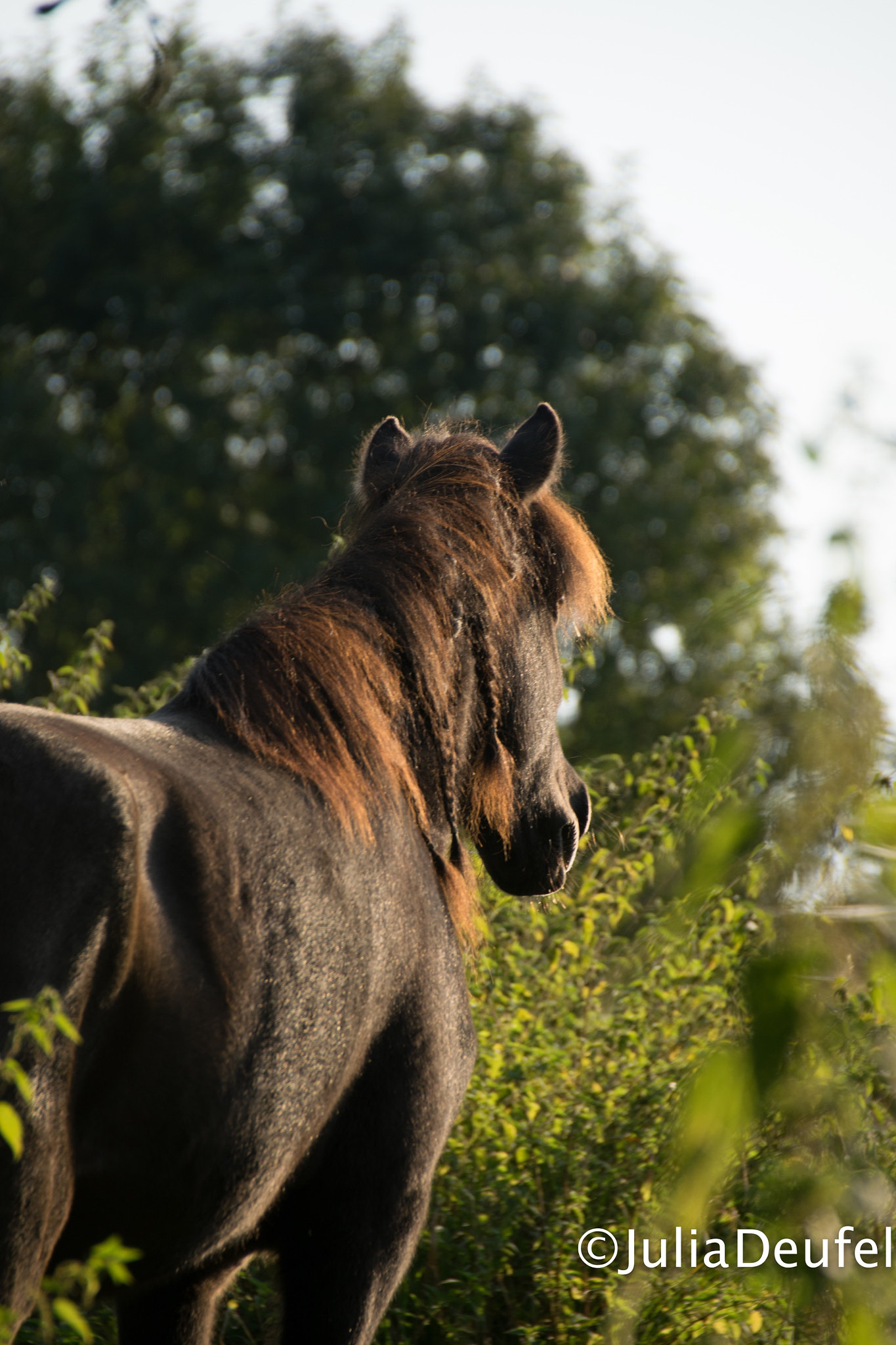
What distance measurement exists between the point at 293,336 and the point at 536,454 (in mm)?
17214

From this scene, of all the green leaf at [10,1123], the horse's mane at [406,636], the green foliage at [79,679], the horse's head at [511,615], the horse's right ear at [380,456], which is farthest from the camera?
the green foliage at [79,679]

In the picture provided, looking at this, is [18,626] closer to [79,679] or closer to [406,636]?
[79,679]

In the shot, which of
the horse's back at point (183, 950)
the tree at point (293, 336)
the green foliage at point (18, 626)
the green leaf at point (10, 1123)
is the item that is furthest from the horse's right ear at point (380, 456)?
the tree at point (293, 336)

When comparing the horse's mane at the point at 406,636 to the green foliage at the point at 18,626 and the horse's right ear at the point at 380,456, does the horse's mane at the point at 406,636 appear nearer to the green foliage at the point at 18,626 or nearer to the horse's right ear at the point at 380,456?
the horse's right ear at the point at 380,456

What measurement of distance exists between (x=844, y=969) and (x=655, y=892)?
13.5 ft

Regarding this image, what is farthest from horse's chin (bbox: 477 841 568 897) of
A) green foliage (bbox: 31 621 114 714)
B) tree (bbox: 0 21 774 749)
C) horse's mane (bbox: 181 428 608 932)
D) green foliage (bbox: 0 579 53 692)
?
tree (bbox: 0 21 774 749)

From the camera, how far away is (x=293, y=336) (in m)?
19.5

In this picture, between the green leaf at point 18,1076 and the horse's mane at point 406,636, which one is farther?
the horse's mane at point 406,636

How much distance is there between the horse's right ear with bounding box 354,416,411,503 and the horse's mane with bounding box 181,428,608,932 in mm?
48

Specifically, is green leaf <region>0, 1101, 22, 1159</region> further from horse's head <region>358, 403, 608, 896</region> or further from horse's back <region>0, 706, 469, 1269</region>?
horse's head <region>358, 403, 608, 896</region>

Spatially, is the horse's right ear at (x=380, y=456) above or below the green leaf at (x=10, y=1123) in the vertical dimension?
below

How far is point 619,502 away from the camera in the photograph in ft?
60.6

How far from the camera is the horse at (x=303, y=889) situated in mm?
1680

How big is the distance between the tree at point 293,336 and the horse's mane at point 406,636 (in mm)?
14666
